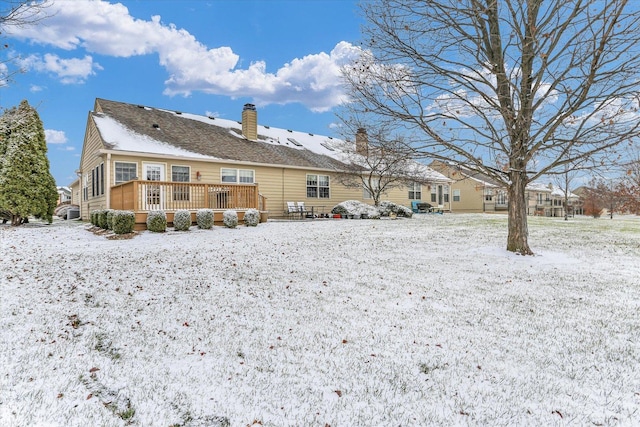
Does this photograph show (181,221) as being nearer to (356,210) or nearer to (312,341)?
(312,341)

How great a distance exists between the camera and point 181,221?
11.0m

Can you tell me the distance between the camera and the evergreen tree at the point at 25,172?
46.5 ft

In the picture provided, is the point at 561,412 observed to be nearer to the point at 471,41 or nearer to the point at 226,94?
the point at 471,41

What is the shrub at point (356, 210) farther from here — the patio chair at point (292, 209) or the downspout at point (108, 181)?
the downspout at point (108, 181)

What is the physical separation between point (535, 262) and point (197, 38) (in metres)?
16.7

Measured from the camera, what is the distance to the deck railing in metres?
11.1

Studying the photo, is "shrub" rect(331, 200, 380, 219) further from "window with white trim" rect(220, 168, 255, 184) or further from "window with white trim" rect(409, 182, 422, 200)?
"window with white trim" rect(409, 182, 422, 200)

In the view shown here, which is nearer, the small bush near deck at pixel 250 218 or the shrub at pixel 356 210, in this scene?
the small bush near deck at pixel 250 218

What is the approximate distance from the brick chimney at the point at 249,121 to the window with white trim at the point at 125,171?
6.95m

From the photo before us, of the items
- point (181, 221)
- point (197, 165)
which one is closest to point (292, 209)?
point (197, 165)

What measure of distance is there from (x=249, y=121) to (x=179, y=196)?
7995 millimetres

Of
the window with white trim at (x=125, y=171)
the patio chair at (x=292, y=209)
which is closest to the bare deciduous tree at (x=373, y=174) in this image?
the patio chair at (x=292, y=209)

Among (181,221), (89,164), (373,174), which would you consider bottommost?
(181,221)

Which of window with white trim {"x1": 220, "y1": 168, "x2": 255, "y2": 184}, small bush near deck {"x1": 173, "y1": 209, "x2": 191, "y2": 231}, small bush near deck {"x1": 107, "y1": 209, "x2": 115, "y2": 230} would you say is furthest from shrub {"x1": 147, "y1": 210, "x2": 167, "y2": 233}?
window with white trim {"x1": 220, "y1": 168, "x2": 255, "y2": 184}
